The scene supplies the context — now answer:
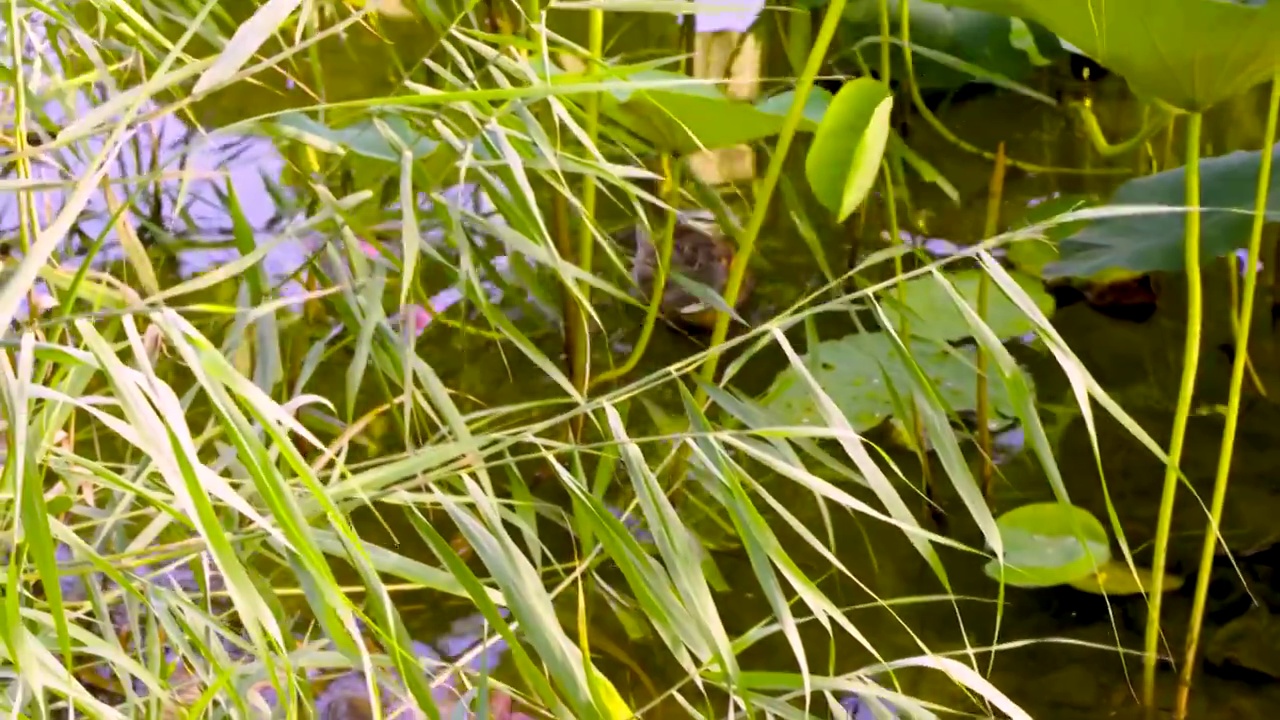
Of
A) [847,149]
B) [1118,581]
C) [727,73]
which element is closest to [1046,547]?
[1118,581]

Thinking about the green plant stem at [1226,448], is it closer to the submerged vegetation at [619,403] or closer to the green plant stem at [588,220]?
the submerged vegetation at [619,403]

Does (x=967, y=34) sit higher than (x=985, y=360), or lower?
higher

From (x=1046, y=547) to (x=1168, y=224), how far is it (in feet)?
0.83

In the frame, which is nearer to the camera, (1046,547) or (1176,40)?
(1176,40)

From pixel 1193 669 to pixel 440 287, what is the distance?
0.75 m

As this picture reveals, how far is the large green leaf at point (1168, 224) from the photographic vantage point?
0.77 m

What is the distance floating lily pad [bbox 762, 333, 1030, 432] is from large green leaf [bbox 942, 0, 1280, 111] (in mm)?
293

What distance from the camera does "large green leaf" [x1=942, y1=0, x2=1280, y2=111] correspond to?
22.2 inches

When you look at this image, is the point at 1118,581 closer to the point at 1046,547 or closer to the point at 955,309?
the point at 1046,547

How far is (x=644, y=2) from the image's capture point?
1.76 feet

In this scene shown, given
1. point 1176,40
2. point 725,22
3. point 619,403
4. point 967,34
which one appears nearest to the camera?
point 1176,40

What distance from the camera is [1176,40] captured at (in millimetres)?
589

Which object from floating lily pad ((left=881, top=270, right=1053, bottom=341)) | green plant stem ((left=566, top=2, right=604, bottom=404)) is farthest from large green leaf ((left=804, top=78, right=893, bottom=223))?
floating lily pad ((left=881, top=270, right=1053, bottom=341))

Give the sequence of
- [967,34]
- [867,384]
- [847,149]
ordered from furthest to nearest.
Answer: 1. [967,34]
2. [867,384]
3. [847,149]
